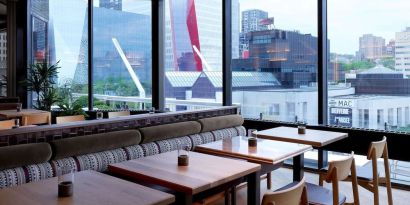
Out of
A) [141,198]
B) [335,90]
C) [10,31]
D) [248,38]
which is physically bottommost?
[141,198]

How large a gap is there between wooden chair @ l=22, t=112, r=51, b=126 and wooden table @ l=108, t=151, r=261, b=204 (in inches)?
127

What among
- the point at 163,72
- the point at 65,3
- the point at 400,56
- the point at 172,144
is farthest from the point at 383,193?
the point at 65,3

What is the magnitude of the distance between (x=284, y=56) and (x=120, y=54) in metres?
3.15

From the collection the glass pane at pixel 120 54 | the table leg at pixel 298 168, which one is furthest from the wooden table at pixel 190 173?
the glass pane at pixel 120 54

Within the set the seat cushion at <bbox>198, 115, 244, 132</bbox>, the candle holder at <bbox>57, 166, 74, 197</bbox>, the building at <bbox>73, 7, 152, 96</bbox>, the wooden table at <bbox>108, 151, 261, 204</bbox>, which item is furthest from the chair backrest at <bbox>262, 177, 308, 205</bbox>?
the building at <bbox>73, 7, 152, 96</bbox>

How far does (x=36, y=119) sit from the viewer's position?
5160 millimetres

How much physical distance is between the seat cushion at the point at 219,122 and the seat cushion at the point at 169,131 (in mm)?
113

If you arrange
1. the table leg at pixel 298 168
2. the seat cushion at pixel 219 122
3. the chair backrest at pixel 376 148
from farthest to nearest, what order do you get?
the seat cushion at pixel 219 122
the table leg at pixel 298 168
the chair backrest at pixel 376 148

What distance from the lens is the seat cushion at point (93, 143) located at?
8.42 feet

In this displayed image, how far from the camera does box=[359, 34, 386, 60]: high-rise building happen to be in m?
4.20

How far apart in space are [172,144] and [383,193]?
242 cm

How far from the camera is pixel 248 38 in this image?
17.4ft

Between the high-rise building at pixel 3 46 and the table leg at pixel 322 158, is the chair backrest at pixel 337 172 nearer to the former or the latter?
the table leg at pixel 322 158

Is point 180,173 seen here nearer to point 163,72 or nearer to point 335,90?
point 335,90
